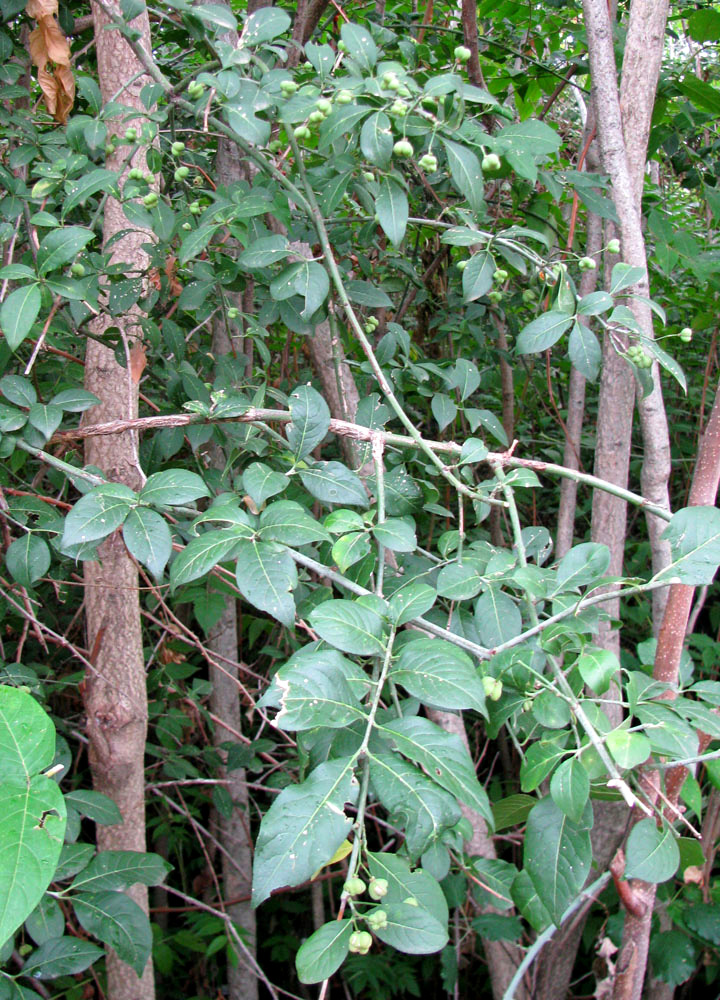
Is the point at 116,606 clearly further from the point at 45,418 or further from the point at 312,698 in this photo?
the point at 312,698

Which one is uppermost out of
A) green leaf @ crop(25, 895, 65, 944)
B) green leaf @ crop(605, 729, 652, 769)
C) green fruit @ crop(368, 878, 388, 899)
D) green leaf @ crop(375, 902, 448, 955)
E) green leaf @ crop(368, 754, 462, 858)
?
green leaf @ crop(605, 729, 652, 769)

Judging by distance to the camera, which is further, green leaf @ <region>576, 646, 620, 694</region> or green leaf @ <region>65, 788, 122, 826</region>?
green leaf @ <region>65, 788, 122, 826</region>

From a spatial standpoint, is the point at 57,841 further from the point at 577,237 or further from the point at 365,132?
the point at 577,237

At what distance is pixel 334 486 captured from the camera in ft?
2.81

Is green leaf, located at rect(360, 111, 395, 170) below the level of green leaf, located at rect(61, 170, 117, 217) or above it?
above

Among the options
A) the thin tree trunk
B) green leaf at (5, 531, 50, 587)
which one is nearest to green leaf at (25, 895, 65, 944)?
the thin tree trunk

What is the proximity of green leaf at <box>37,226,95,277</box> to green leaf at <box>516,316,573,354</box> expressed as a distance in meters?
0.51

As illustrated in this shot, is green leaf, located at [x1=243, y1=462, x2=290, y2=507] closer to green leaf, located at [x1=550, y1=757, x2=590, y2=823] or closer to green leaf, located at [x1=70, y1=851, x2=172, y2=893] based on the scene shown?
green leaf, located at [x1=550, y1=757, x2=590, y2=823]

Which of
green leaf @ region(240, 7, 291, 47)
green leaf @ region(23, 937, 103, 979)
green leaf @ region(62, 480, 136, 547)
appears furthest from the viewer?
green leaf @ region(23, 937, 103, 979)

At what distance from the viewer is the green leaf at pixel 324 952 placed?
0.55 meters

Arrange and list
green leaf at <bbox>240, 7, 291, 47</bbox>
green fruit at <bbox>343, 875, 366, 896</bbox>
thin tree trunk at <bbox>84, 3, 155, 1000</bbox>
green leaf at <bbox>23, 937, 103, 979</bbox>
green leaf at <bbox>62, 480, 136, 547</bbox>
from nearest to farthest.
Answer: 1. green fruit at <bbox>343, 875, 366, 896</bbox>
2. green leaf at <bbox>62, 480, 136, 547</bbox>
3. green leaf at <bbox>240, 7, 291, 47</bbox>
4. green leaf at <bbox>23, 937, 103, 979</bbox>
5. thin tree trunk at <bbox>84, 3, 155, 1000</bbox>

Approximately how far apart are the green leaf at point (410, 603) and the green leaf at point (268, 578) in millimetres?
93

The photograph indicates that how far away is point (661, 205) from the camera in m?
1.78

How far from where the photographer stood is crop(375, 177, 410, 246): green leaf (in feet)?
2.82
